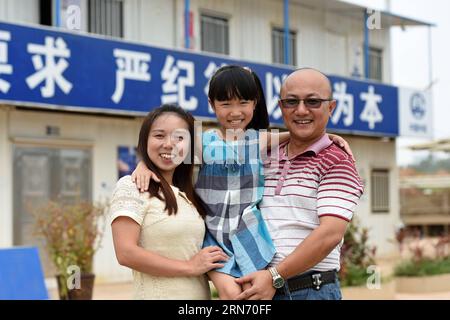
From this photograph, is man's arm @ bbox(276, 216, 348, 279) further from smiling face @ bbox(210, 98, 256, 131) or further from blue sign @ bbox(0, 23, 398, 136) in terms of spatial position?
blue sign @ bbox(0, 23, 398, 136)

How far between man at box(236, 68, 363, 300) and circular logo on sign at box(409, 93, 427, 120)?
13700mm

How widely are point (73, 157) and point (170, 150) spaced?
26.8ft

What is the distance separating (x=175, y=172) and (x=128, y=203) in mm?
279

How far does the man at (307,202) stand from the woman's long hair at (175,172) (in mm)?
297

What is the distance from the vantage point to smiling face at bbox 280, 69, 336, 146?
265 cm

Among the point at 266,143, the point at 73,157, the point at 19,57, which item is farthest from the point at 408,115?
the point at 266,143

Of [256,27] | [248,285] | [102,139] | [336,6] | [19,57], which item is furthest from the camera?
[336,6]

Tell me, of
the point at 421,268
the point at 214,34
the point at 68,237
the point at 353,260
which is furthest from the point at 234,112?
the point at 214,34

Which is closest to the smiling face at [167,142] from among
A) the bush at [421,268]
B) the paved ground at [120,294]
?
the paved ground at [120,294]

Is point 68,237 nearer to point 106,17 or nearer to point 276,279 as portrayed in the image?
point 106,17

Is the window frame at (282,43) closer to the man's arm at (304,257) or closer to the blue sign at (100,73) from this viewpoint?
the blue sign at (100,73)

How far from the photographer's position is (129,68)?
10.4 meters
